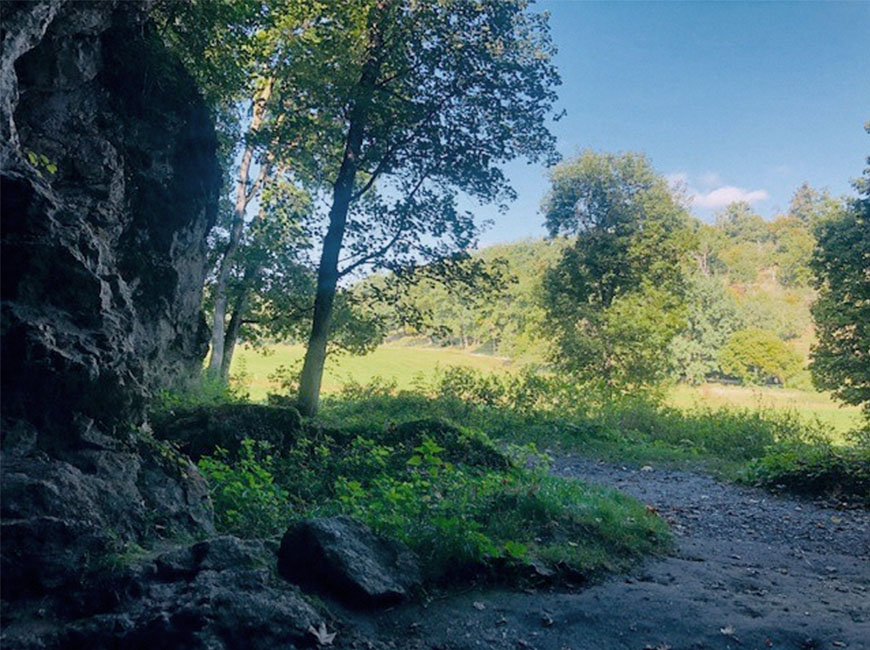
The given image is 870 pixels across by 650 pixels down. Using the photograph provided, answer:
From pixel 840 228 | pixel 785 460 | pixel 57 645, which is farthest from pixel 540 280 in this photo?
pixel 57 645

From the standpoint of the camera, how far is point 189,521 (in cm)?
446

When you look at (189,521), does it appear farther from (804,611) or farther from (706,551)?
(706,551)

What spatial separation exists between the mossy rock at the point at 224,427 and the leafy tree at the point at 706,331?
120 feet

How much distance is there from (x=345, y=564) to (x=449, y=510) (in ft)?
6.14

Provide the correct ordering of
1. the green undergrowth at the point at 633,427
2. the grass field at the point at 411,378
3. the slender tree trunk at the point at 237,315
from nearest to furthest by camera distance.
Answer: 1. the green undergrowth at the point at 633,427
2. the slender tree trunk at the point at 237,315
3. the grass field at the point at 411,378

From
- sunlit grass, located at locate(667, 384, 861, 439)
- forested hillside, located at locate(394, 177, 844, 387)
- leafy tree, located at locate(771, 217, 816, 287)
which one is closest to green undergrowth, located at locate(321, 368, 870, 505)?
sunlit grass, located at locate(667, 384, 861, 439)

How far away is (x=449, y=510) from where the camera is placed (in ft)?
18.6

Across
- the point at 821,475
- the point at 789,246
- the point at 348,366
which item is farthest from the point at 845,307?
the point at 789,246

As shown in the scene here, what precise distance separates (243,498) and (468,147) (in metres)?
10.7

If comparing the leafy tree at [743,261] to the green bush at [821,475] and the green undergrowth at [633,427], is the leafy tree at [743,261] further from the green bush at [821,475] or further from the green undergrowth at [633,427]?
the green bush at [821,475]

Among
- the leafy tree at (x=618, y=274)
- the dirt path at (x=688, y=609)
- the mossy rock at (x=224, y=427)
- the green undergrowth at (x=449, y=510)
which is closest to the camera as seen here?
the dirt path at (x=688, y=609)

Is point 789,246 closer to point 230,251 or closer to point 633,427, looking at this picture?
point 633,427

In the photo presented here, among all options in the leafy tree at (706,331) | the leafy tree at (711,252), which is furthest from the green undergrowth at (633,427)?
the leafy tree at (711,252)

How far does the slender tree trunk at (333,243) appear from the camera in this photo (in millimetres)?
13594
